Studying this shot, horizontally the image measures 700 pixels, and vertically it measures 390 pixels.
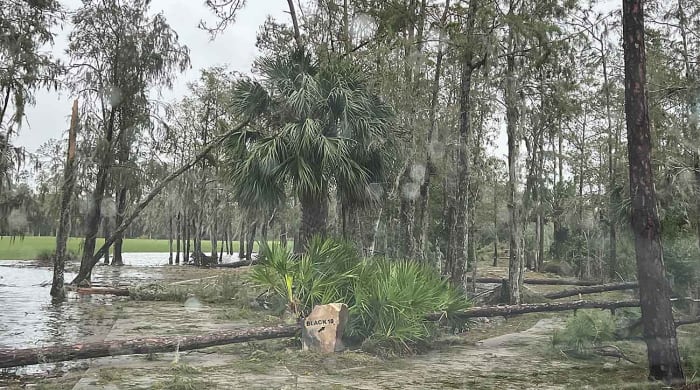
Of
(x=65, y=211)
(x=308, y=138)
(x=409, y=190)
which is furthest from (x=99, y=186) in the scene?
(x=308, y=138)

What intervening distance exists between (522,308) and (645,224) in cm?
461

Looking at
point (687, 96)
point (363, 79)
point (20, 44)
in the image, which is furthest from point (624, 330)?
point (20, 44)

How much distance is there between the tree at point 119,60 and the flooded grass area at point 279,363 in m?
9.74

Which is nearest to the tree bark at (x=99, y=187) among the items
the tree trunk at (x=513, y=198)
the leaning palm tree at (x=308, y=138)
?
the leaning palm tree at (x=308, y=138)

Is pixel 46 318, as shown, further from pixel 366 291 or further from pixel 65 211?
pixel 366 291

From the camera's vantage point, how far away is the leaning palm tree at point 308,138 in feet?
45.1

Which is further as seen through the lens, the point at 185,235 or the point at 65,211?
the point at 185,235

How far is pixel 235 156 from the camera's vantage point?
1498cm

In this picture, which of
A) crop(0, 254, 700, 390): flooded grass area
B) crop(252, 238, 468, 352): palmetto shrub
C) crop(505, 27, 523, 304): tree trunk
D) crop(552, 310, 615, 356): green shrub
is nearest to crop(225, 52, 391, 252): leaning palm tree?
crop(0, 254, 700, 390): flooded grass area

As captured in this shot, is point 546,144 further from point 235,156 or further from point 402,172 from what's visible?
point 235,156

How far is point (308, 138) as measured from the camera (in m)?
13.5

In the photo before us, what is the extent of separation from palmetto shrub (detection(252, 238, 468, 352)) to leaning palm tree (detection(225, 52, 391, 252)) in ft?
10.7

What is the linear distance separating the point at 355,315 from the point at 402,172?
31.8 feet

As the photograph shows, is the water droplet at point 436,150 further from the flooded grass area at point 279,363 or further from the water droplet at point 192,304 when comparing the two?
the water droplet at point 192,304
